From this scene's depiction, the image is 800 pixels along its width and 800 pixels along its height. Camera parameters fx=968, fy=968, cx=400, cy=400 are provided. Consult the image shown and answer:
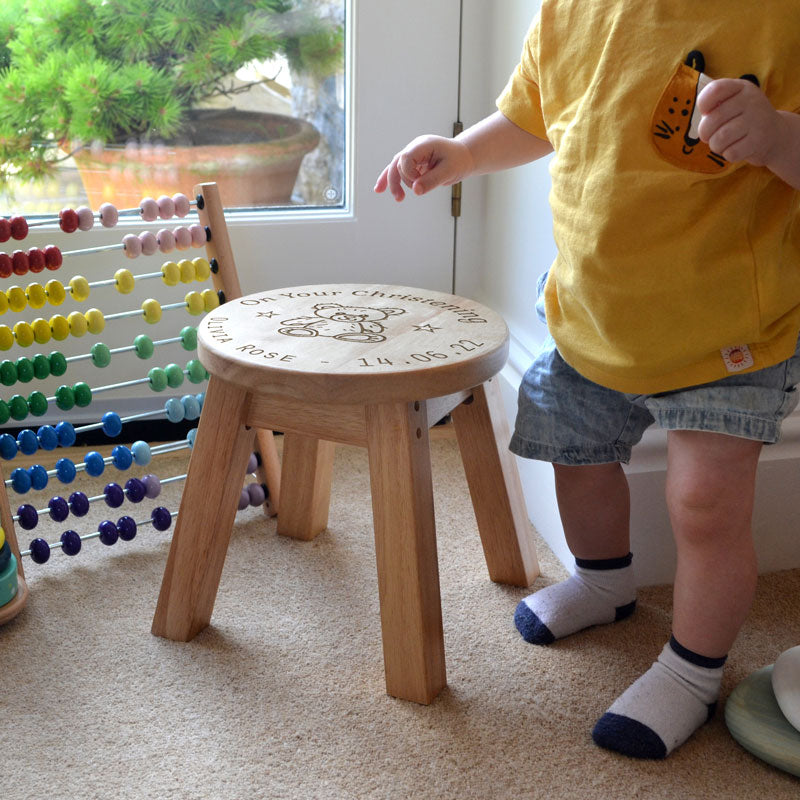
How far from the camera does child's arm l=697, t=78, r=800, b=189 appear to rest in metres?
0.64

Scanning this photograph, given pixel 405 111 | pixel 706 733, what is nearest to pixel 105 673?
pixel 706 733

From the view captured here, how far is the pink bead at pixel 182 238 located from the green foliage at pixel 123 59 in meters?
0.28

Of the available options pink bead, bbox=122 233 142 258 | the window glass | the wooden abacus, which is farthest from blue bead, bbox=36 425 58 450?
the window glass

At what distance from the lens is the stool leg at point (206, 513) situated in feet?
2.78

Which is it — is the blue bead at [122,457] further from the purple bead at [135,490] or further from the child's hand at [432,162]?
the child's hand at [432,162]

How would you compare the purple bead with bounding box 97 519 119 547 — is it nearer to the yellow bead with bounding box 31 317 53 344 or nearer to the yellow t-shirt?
the yellow bead with bounding box 31 317 53 344

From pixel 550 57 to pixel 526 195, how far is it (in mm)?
380

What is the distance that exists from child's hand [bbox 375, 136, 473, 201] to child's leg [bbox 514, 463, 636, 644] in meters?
0.29

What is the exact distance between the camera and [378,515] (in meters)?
0.80

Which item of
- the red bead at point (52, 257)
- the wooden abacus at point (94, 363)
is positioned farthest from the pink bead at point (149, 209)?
the red bead at point (52, 257)

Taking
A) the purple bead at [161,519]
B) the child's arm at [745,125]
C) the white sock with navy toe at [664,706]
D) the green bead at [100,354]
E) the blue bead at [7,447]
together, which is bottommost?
the purple bead at [161,519]

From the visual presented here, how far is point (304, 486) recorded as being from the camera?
1064 millimetres

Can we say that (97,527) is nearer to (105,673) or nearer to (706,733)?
(105,673)

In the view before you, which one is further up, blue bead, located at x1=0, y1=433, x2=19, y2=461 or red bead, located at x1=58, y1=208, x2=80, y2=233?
red bead, located at x1=58, y1=208, x2=80, y2=233
